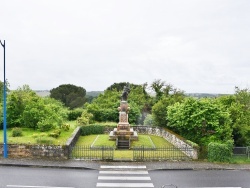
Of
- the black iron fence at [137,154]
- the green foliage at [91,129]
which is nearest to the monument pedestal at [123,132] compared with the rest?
the black iron fence at [137,154]

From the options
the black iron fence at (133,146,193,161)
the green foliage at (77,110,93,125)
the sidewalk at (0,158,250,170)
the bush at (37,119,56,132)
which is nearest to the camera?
the sidewalk at (0,158,250,170)

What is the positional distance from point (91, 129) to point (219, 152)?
17.1 metres

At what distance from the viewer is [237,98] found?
34156 millimetres

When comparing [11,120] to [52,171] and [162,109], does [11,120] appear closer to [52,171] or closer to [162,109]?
[162,109]

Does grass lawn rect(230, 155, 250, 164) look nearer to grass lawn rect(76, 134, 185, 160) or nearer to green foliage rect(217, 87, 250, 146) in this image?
grass lawn rect(76, 134, 185, 160)

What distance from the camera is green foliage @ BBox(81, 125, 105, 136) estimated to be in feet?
108

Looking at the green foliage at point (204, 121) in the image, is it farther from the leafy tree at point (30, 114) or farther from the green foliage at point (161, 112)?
the leafy tree at point (30, 114)

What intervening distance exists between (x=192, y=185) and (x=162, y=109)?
1745cm

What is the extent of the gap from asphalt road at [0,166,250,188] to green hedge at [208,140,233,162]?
1787mm

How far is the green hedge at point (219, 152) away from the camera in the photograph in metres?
19.0

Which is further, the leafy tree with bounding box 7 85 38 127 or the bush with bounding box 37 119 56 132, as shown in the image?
the leafy tree with bounding box 7 85 38 127

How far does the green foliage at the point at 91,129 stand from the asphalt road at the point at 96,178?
15.8 metres

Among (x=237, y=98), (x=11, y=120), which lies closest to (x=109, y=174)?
(x=11, y=120)

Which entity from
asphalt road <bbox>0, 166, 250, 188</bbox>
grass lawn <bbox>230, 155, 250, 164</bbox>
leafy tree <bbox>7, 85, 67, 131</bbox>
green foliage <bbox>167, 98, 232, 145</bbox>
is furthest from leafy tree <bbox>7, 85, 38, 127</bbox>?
grass lawn <bbox>230, 155, 250, 164</bbox>
